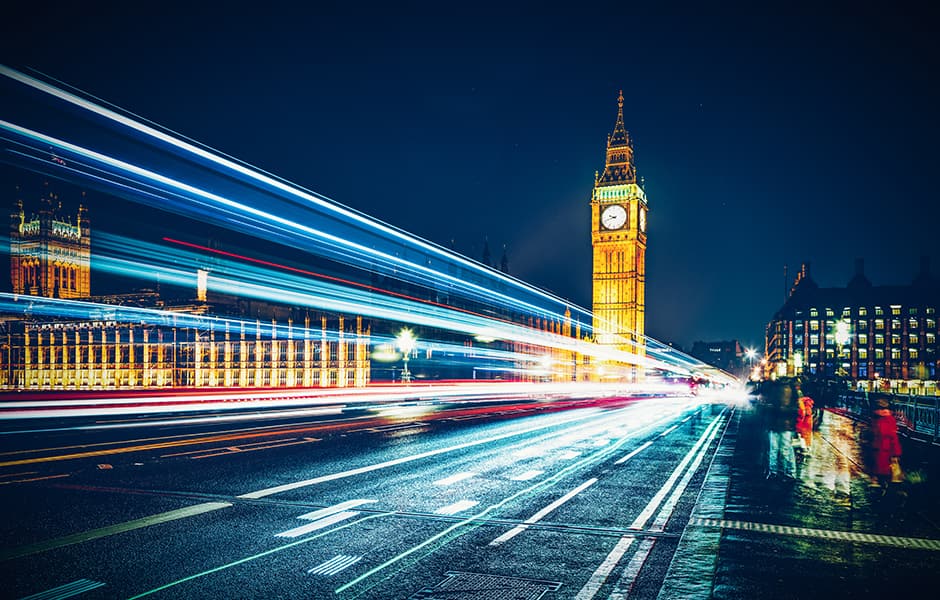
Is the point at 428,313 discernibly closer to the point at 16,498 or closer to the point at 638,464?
the point at 638,464

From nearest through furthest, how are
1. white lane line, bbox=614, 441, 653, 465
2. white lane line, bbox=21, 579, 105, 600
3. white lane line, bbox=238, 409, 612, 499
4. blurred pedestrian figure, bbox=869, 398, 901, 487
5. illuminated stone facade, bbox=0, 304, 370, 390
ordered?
white lane line, bbox=21, 579, 105, 600
white lane line, bbox=238, 409, 612, 499
blurred pedestrian figure, bbox=869, 398, 901, 487
white lane line, bbox=614, 441, 653, 465
illuminated stone facade, bbox=0, 304, 370, 390

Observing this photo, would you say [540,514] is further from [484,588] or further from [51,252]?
[51,252]

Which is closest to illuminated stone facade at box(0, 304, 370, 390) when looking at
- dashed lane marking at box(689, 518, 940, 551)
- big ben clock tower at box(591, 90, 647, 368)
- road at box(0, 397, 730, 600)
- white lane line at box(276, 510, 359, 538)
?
road at box(0, 397, 730, 600)

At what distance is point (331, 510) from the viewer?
9008 millimetres

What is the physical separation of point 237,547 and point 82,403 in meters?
19.9

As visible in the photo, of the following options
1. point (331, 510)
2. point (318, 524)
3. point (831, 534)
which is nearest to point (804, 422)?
point (831, 534)

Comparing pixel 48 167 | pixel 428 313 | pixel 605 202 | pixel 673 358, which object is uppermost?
pixel 605 202

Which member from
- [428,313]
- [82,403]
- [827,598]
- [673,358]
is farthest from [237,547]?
[673,358]

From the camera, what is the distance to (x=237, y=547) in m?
7.08

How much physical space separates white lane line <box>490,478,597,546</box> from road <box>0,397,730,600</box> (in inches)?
2.0

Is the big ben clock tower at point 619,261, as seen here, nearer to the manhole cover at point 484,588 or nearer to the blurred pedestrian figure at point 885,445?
the blurred pedestrian figure at point 885,445

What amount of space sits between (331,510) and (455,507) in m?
1.75

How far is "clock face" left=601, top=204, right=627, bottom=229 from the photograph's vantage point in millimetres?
124562

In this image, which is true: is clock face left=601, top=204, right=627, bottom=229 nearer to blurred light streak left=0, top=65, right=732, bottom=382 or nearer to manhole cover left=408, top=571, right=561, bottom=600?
blurred light streak left=0, top=65, right=732, bottom=382
